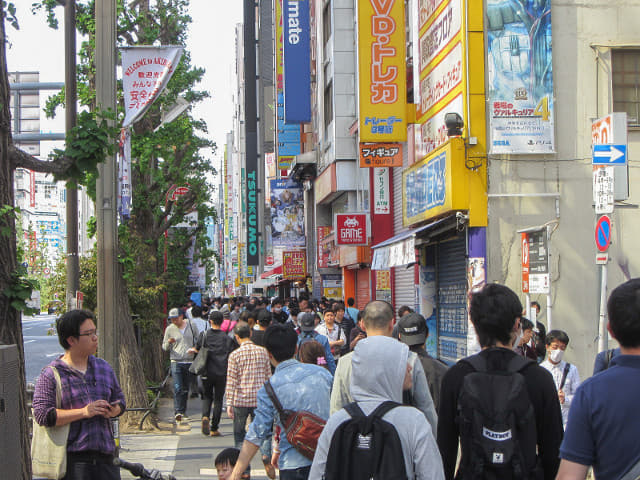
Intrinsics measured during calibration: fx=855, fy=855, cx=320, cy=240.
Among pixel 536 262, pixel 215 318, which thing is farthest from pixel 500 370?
pixel 215 318

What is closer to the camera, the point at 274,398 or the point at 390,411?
the point at 390,411

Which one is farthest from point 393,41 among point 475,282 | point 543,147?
point 475,282

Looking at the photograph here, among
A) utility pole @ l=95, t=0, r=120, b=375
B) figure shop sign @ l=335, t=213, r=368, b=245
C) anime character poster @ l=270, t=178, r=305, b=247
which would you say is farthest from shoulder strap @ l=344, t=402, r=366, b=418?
anime character poster @ l=270, t=178, r=305, b=247

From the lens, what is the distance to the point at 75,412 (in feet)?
17.6

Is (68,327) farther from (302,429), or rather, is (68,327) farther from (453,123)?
(453,123)

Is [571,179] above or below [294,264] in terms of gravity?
above

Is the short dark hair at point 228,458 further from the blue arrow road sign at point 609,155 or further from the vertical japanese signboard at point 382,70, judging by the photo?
the vertical japanese signboard at point 382,70

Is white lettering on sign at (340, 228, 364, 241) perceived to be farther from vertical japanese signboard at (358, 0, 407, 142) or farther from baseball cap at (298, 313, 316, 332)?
baseball cap at (298, 313, 316, 332)

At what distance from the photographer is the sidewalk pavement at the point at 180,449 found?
35.3ft

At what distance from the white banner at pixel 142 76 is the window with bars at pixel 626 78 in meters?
7.57

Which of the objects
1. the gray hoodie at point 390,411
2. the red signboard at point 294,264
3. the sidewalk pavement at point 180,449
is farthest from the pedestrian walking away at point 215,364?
the red signboard at point 294,264

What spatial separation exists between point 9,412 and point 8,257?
136 cm

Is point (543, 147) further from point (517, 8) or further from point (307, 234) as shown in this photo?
point (307, 234)

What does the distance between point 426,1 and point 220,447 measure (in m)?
9.74
